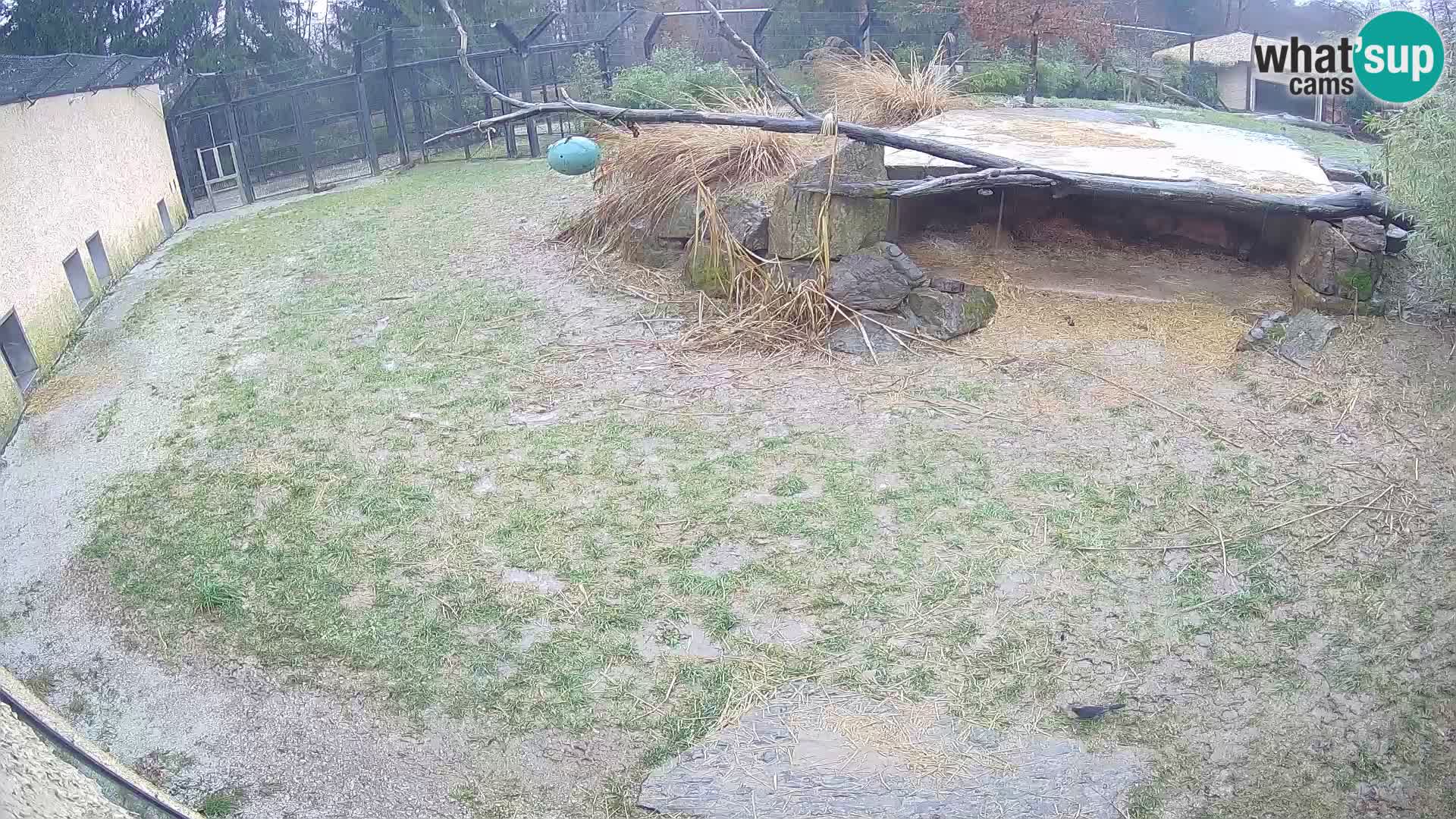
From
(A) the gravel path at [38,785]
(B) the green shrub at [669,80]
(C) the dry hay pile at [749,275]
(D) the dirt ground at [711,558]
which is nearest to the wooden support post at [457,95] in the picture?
(B) the green shrub at [669,80]

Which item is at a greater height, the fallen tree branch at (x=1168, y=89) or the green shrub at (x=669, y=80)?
the green shrub at (x=669, y=80)

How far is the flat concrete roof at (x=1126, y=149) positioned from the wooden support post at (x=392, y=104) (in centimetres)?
784

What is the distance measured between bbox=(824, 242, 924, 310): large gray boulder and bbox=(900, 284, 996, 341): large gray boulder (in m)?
0.09

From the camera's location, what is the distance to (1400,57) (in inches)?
244

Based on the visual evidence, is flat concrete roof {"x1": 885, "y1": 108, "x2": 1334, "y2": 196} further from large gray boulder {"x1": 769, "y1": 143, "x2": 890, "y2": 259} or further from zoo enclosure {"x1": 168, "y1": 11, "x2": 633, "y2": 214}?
zoo enclosure {"x1": 168, "y1": 11, "x2": 633, "y2": 214}

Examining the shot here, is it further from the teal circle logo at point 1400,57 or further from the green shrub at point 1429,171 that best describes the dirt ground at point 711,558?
the teal circle logo at point 1400,57

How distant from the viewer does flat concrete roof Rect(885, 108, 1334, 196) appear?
7410 millimetres

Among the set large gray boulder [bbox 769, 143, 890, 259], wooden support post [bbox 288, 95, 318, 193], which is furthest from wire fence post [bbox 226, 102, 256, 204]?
Answer: large gray boulder [bbox 769, 143, 890, 259]

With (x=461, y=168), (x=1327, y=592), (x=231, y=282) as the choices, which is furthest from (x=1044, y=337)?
(x=461, y=168)

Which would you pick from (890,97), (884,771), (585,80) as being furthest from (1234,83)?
(884,771)

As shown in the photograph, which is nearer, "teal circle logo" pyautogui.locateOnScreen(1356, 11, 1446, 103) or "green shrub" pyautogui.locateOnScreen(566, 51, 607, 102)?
"teal circle logo" pyautogui.locateOnScreen(1356, 11, 1446, 103)

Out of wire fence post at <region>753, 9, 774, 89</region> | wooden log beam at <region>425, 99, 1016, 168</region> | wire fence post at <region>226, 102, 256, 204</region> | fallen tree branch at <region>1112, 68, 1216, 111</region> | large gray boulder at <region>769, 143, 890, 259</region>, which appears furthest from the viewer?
fallen tree branch at <region>1112, 68, 1216, 111</region>

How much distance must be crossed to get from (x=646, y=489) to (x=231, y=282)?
5.68m

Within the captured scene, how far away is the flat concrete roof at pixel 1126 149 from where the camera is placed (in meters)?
7.41
